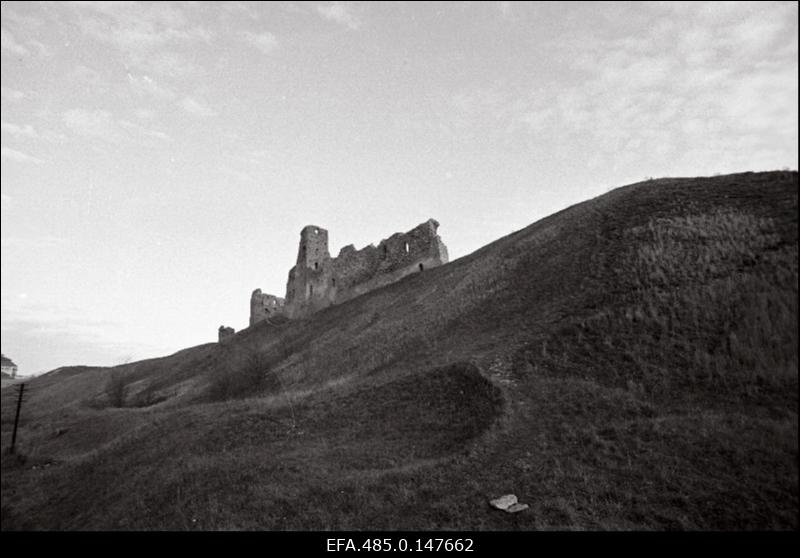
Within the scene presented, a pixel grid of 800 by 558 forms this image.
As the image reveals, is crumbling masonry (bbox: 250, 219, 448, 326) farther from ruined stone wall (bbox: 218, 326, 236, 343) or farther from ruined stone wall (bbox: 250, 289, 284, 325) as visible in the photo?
ruined stone wall (bbox: 218, 326, 236, 343)

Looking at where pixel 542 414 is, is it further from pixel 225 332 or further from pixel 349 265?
pixel 225 332

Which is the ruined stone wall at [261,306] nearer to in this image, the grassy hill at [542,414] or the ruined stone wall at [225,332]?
the ruined stone wall at [225,332]

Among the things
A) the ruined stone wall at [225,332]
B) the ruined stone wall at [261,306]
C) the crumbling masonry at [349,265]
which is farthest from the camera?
the ruined stone wall at [261,306]

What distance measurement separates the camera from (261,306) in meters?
63.3

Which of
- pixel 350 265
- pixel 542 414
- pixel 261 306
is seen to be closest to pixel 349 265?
pixel 350 265

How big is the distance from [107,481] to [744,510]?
20.3 metres

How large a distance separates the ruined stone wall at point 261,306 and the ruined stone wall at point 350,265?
8570mm

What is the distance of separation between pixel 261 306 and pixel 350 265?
21.9 meters

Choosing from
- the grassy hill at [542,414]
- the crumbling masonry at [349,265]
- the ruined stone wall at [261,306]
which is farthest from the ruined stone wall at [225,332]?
the grassy hill at [542,414]

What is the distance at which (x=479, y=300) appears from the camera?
25.5 meters

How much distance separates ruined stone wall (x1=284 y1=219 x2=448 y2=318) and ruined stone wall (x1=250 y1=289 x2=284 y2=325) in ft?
28.1

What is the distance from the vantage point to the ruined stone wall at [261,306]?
62781 millimetres

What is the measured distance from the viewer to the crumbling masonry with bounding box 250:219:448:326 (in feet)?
137
